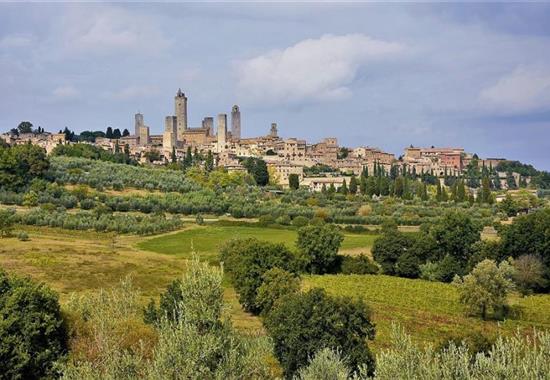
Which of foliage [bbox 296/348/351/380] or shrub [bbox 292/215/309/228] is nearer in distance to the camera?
foliage [bbox 296/348/351/380]

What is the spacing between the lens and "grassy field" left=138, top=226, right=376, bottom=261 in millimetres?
60250

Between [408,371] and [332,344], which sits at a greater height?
[408,371]

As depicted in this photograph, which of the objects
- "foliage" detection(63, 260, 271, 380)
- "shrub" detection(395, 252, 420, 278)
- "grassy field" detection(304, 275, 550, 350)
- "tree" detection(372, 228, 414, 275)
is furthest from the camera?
"tree" detection(372, 228, 414, 275)

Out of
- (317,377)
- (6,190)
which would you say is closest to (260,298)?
(317,377)

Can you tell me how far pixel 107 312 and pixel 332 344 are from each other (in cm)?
852

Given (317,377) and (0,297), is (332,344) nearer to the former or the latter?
(317,377)

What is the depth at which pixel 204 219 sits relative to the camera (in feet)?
266

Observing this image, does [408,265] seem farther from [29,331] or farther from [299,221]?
[29,331]

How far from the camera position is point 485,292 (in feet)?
132

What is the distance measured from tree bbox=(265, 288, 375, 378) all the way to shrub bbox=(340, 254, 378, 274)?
990 inches

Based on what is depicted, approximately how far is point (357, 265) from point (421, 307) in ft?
40.2

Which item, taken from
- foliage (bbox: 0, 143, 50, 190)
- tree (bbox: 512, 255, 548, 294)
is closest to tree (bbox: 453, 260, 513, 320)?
tree (bbox: 512, 255, 548, 294)

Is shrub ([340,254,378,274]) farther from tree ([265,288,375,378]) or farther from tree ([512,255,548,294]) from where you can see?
tree ([265,288,375,378])

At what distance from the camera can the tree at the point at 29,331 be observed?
2208cm
